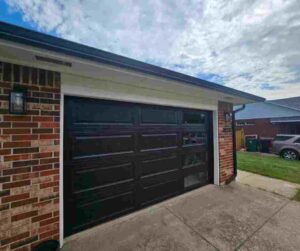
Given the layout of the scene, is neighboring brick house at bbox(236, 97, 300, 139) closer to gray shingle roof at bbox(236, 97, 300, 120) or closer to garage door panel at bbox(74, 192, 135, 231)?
gray shingle roof at bbox(236, 97, 300, 120)

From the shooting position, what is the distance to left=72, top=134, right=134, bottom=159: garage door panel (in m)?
2.84

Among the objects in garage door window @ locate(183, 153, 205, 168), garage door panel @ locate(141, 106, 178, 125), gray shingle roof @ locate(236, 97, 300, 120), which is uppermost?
gray shingle roof @ locate(236, 97, 300, 120)

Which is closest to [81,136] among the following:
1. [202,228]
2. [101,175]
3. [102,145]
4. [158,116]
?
[102,145]

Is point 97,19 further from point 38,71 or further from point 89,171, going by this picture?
point 89,171

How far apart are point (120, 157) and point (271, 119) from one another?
18.2m

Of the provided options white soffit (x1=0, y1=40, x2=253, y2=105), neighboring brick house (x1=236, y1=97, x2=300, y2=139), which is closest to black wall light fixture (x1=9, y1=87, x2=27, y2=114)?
white soffit (x1=0, y1=40, x2=253, y2=105)

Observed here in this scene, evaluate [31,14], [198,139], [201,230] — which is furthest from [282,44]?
[31,14]

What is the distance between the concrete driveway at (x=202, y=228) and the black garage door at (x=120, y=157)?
293 millimetres

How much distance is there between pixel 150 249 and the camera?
97.1 inches

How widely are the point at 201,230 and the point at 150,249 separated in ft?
3.11

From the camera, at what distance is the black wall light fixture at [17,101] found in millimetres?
2117

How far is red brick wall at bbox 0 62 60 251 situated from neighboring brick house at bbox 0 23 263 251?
1 centimetres

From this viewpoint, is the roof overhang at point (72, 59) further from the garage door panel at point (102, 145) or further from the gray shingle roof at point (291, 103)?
the gray shingle roof at point (291, 103)

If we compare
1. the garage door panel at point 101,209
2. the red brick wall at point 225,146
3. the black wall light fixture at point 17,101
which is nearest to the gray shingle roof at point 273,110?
the red brick wall at point 225,146
